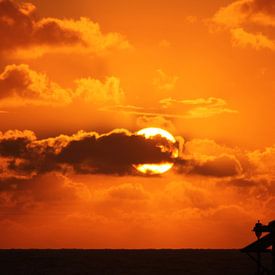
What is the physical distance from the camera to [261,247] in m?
31.0
